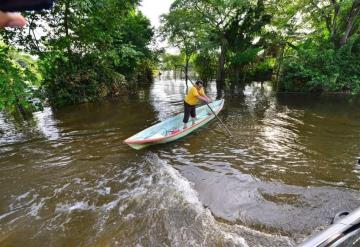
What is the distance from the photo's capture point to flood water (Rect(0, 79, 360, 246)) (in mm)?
4008

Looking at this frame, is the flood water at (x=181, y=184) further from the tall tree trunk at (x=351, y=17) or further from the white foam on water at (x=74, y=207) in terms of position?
the tall tree trunk at (x=351, y=17)

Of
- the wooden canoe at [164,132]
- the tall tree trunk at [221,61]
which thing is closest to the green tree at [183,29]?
the tall tree trunk at [221,61]

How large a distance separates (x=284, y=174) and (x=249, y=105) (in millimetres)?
8445

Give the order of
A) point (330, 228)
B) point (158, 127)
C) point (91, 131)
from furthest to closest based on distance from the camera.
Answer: point (91, 131) < point (158, 127) < point (330, 228)

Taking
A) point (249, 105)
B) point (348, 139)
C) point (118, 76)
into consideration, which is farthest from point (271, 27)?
point (348, 139)

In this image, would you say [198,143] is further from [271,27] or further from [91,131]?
[271,27]

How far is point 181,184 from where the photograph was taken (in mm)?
5434

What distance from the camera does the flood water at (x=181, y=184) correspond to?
4008 mm

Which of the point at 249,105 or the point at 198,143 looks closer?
the point at 198,143

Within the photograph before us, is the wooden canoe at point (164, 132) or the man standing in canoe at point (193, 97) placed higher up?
the man standing in canoe at point (193, 97)

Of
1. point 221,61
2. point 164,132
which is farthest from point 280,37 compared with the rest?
point 164,132

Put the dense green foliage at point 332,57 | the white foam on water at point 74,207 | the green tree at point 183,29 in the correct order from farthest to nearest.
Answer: the green tree at point 183,29 < the dense green foliage at point 332,57 < the white foam on water at point 74,207

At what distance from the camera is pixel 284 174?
223 inches

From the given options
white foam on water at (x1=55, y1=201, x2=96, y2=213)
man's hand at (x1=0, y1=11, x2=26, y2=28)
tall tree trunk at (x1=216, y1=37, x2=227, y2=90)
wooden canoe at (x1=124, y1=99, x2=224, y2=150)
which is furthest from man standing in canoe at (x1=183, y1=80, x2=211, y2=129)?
tall tree trunk at (x1=216, y1=37, x2=227, y2=90)
